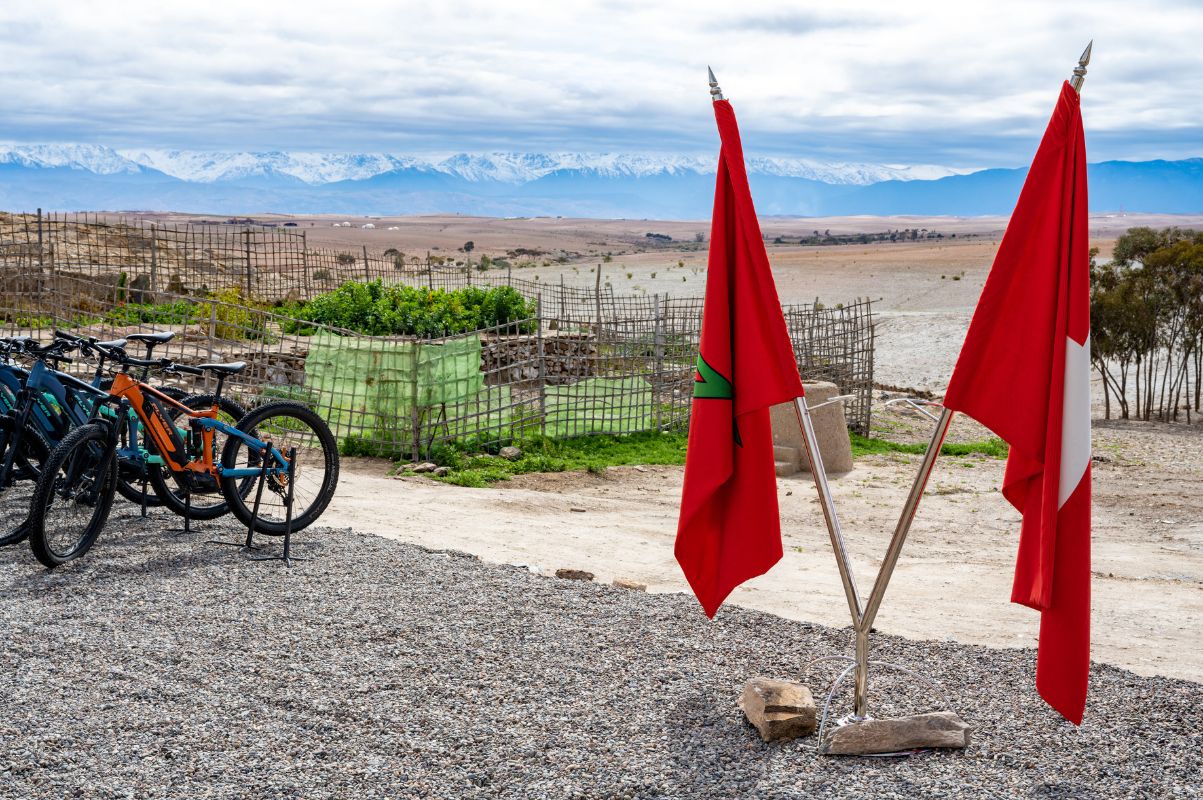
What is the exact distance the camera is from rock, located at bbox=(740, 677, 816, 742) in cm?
384

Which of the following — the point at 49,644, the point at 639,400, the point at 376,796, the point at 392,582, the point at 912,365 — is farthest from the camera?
the point at 912,365

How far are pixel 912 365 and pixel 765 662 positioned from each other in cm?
2283

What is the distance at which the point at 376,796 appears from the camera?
11.2ft

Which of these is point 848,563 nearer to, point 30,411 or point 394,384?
point 30,411

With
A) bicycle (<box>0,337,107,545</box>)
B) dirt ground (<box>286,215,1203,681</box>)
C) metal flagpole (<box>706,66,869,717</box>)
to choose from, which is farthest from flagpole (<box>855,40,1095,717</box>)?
bicycle (<box>0,337,107,545</box>)

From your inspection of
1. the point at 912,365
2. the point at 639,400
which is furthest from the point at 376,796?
the point at 912,365

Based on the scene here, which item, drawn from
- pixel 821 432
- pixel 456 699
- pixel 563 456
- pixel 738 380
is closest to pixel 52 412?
pixel 456 699

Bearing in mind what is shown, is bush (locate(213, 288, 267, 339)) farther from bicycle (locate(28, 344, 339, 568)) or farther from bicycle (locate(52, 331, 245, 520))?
bicycle (locate(28, 344, 339, 568))

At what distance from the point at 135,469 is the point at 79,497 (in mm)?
434

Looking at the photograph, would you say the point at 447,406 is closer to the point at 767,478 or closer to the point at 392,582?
the point at 392,582

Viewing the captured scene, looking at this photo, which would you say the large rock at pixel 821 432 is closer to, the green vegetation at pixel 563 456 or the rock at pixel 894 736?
the green vegetation at pixel 563 456

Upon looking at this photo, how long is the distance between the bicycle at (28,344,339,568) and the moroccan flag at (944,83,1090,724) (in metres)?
3.67

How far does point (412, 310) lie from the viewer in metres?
16.1

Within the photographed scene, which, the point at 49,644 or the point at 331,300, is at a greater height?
the point at 331,300
